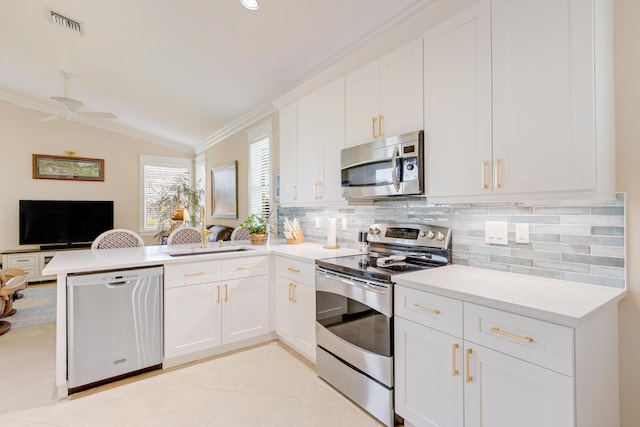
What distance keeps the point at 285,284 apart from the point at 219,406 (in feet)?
3.35

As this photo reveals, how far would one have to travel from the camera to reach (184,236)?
3.67 m

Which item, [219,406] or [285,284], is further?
[285,284]

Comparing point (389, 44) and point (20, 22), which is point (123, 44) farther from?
point (389, 44)

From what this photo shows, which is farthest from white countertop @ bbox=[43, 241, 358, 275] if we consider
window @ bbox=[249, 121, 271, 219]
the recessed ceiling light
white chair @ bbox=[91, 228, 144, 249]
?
the recessed ceiling light

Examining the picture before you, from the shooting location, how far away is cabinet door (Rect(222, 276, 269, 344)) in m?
2.72

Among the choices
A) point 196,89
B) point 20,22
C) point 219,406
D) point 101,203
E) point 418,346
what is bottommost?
point 219,406

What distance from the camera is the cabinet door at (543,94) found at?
1301mm

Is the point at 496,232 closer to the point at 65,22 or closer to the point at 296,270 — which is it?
the point at 296,270

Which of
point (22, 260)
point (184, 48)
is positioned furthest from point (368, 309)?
point (22, 260)

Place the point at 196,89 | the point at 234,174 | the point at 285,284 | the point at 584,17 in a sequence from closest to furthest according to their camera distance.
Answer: the point at 584,17, the point at 285,284, the point at 196,89, the point at 234,174

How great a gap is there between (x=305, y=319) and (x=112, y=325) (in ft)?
4.54

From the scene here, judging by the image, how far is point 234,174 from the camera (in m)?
5.36

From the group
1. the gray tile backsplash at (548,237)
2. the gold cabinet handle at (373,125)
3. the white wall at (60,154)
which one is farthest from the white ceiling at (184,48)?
the gray tile backsplash at (548,237)

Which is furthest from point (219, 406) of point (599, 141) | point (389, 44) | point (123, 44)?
point (123, 44)
